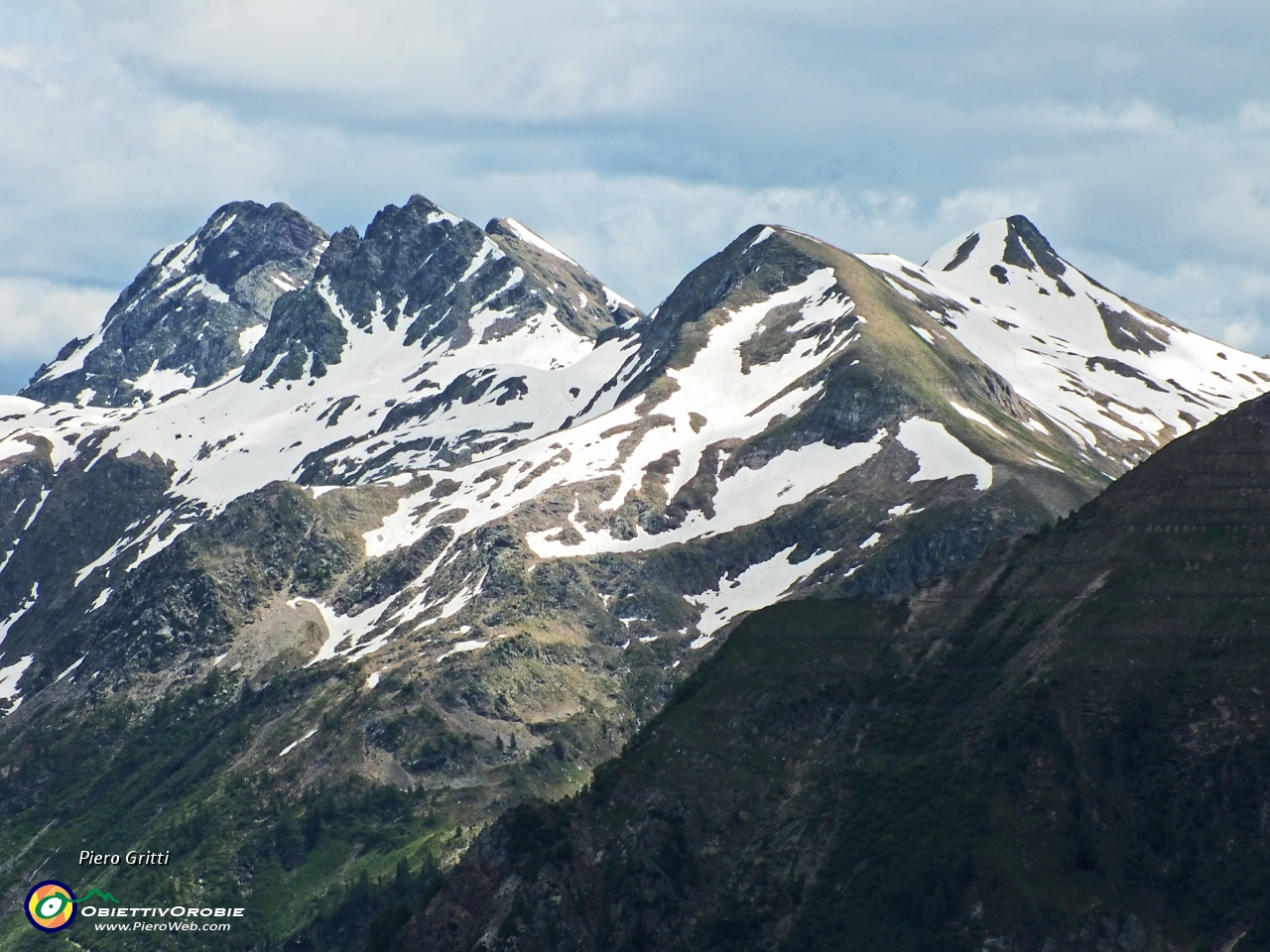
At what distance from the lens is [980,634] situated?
577 ft

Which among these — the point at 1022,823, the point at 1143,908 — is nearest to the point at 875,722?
the point at 1022,823

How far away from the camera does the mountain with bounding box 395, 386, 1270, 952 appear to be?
14438cm

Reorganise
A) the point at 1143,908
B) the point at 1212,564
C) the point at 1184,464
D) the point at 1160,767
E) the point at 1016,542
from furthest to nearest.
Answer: the point at 1016,542 → the point at 1184,464 → the point at 1212,564 → the point at 1160,767 → the point at 1143,908

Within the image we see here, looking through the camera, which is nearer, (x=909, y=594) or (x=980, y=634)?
(x=980, y=634)

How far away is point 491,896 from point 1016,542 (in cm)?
6277

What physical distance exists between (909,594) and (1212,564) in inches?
1376

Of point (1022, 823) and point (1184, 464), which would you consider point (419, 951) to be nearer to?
point (1022, 823)

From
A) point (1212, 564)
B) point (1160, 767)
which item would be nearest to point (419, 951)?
point (1160, 767)

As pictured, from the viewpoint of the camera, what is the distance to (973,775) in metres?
158

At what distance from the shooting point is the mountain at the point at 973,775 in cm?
14438

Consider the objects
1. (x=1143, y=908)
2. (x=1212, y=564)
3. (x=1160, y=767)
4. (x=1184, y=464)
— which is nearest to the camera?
(x=1143, y=908)

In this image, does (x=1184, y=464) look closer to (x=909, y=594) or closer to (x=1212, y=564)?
(x=1212, y=564)

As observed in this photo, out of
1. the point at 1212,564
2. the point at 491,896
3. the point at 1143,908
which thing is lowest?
the point at 1143,908

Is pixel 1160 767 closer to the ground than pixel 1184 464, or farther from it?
closer to the ground
